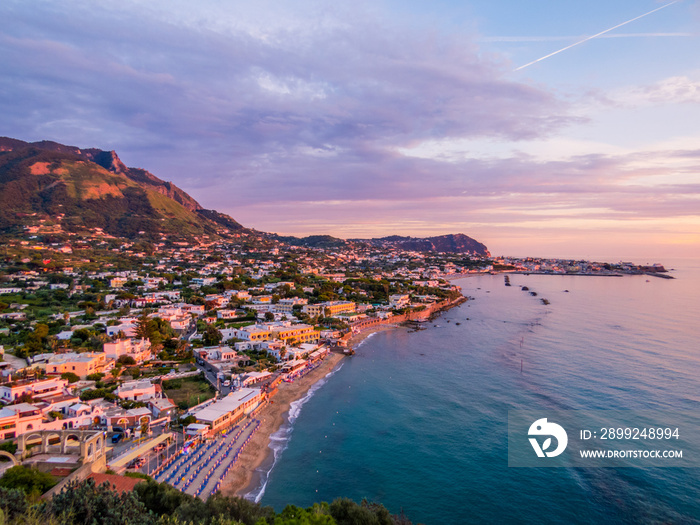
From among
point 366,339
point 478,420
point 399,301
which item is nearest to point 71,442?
point 478,420

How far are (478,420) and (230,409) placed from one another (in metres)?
12.4

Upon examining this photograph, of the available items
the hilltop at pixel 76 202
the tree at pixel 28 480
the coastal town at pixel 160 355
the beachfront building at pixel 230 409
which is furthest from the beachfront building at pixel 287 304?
the hilltop at pixel 76 202

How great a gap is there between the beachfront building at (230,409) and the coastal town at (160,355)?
74mm

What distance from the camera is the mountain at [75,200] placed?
322 ft

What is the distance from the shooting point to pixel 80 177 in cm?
11925

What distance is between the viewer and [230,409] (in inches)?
767

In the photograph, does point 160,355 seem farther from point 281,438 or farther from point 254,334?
point 281,438

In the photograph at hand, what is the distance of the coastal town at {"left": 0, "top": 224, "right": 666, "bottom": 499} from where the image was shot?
14922 millimetres

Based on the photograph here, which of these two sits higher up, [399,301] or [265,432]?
[399,301]

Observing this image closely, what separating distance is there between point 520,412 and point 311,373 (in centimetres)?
1403

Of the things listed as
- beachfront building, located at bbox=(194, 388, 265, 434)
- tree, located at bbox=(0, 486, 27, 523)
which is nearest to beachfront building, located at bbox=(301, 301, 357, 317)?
beachfront building, located at bbox=(194, 388, 265, 434)

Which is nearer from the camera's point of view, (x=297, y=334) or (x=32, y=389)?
(x=32, y=389)

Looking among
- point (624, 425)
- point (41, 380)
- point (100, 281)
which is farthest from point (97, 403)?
point (100, 281)

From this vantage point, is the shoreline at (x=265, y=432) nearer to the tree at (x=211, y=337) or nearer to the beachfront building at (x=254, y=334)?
the beachfront building at (x=254, y=334)
